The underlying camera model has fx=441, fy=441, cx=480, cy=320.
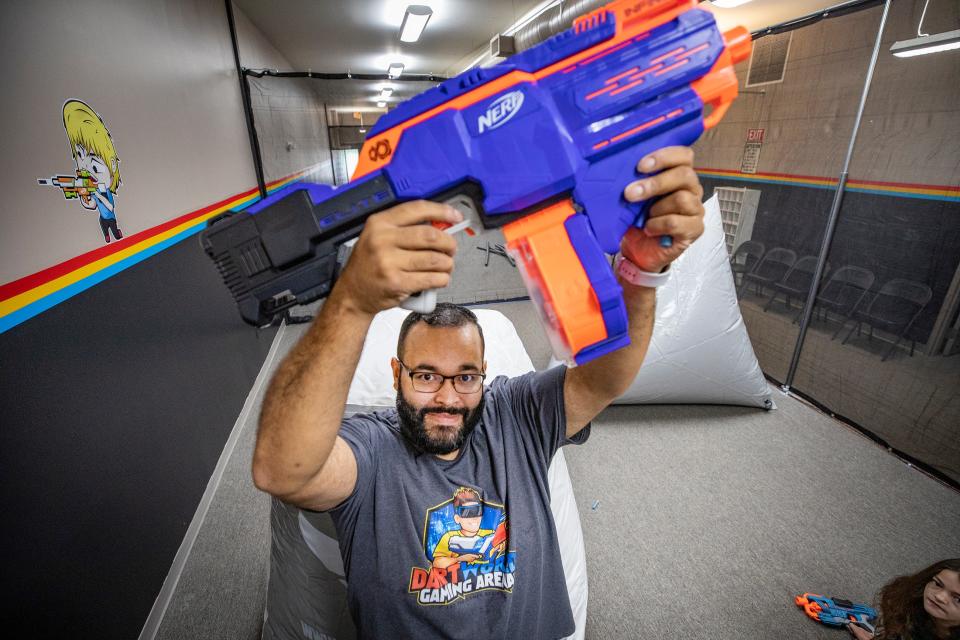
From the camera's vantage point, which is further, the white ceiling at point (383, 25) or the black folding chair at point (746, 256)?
the white ceiling at point (383, 25)

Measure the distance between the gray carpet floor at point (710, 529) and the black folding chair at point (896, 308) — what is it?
0.60 metres

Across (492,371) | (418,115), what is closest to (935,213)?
(492,371)

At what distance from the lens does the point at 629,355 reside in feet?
2.94

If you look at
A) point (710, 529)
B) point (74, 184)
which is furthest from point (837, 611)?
point (74, 184)

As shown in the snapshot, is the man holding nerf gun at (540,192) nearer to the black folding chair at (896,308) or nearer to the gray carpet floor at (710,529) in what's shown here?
the gray carpet floor at (710,529)

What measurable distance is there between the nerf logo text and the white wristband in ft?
1.11

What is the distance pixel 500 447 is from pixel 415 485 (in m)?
0.21

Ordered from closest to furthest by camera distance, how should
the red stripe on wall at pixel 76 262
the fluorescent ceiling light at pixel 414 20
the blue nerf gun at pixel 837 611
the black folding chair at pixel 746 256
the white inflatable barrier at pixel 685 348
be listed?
the red stripe on wall at pixel 76 262 < the blue nerf gun at pixel 837 611 < the white inflatable barrier at pixel 685 348 < the black folding chair at pixel 746 256 < the fluorescent ceiling light at pixel 414 20

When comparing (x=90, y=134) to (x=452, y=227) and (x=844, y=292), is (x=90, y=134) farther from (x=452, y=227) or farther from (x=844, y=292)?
(x=844, y=292)

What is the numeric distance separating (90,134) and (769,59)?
358 centimetres

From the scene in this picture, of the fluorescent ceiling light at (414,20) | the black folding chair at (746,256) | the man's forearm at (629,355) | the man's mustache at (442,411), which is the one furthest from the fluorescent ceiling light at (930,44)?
the fluorescent ceiling light at (414,20)

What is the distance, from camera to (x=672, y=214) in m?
0.65

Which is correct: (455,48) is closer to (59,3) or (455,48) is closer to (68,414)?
(59,3)

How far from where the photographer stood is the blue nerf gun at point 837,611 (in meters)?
1.42
